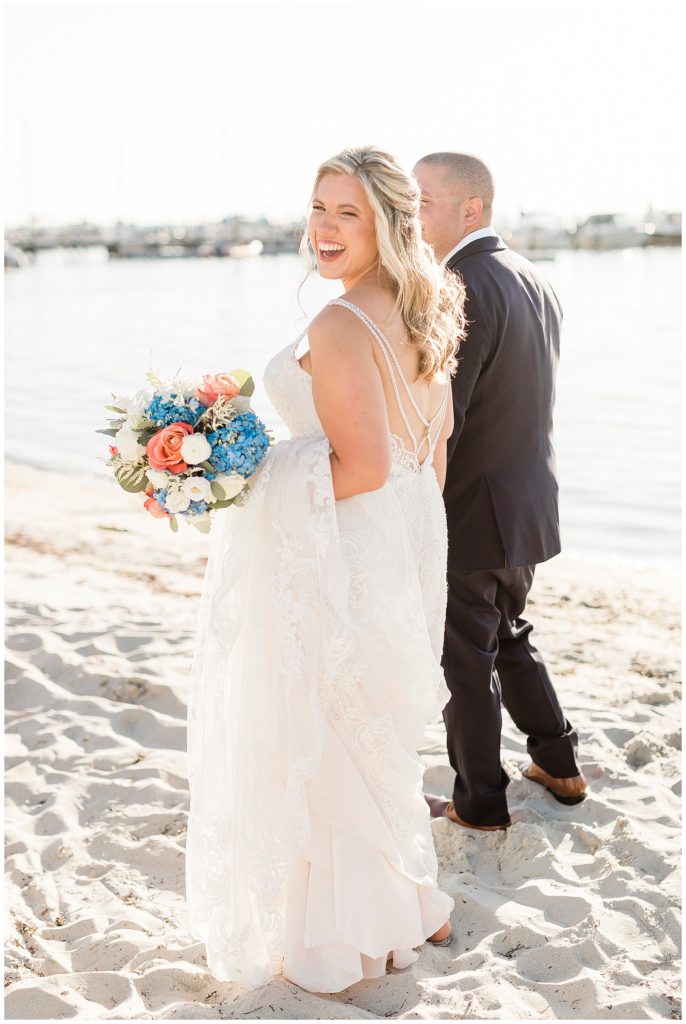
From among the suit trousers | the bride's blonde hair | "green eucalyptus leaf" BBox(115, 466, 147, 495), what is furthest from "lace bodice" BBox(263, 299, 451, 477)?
the suit trousers

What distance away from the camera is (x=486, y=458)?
3762 mm

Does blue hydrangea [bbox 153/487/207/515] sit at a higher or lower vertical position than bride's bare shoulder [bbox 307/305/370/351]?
lower

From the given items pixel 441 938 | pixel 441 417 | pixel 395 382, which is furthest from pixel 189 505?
pixel 441 938

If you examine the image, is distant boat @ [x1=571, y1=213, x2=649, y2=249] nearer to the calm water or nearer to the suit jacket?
the calm water

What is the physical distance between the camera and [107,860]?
3922mm

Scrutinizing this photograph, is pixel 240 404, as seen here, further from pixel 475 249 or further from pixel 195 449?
pixel 475 249

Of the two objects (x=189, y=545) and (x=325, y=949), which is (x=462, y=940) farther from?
(x=189, y=545)

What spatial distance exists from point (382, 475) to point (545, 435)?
1253mm

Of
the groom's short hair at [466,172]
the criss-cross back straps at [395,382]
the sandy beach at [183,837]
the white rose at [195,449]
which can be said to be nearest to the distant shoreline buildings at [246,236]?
the sandy beach at [183,837]

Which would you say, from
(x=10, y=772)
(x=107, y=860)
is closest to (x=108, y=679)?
(x=10, y=772)

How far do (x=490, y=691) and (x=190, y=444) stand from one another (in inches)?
66.6

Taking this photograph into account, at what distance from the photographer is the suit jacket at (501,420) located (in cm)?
362

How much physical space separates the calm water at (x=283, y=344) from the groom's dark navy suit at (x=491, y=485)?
73 centimetres

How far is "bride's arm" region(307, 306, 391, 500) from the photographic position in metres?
2.76
